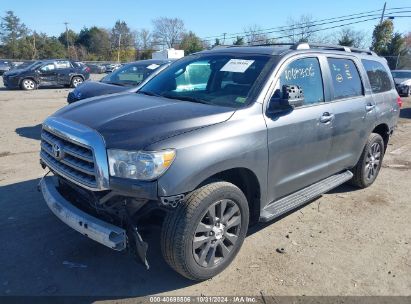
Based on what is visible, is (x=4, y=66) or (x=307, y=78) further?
(x=4, y=66)

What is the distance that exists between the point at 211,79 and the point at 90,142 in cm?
165

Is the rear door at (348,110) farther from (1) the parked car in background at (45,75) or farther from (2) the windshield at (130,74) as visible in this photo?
(1) the parked car in background at (45,75)

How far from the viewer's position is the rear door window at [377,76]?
17.6 ft

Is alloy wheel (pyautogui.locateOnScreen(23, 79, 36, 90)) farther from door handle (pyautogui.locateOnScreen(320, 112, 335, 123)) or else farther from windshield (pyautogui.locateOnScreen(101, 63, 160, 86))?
door handle (pyautogui.locateOnScreen(320, 112, 335, 123))

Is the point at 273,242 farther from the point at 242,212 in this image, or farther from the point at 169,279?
the point at 169,279

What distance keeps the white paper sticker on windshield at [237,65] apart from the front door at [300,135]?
0.36m

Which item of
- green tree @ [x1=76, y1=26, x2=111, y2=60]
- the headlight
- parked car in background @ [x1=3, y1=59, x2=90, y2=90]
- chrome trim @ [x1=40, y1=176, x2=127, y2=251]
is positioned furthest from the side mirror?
green tree @ [x1=76, y1=26, x2=111, y2=60]

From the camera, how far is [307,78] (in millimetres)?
4184

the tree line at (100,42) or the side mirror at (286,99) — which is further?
the tree line at (100,42)

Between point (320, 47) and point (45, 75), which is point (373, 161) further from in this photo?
point (45, 75)

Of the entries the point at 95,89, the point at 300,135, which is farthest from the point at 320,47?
the point at 95,89

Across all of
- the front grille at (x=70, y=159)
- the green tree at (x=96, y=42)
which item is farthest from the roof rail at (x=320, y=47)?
the green tree at (x=96, y=42)

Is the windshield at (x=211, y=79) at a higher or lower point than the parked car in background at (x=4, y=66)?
higher

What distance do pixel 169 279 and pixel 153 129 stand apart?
4.46 ft
